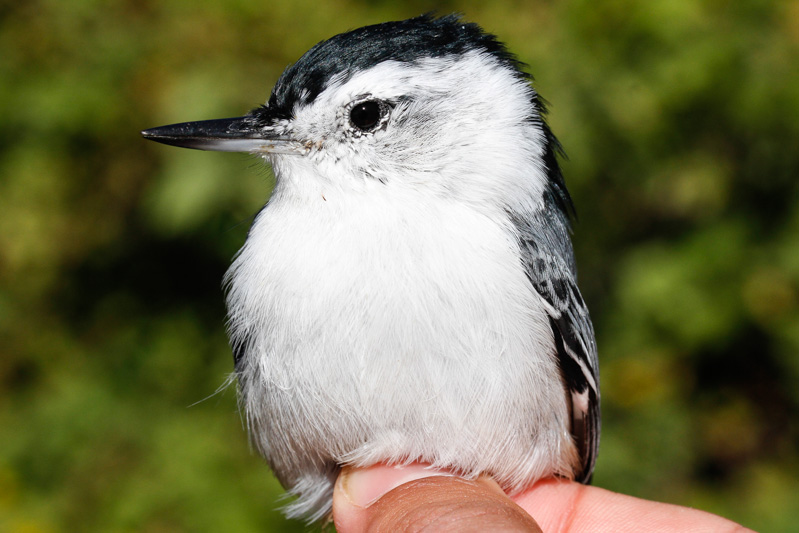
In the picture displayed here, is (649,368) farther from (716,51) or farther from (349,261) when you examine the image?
(349,261)

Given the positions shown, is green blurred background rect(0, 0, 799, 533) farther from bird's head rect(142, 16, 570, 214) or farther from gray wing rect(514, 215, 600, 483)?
gray wing rect(514, 215, 600, 483)

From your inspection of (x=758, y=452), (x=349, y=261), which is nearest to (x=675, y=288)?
(x=758, y=452)

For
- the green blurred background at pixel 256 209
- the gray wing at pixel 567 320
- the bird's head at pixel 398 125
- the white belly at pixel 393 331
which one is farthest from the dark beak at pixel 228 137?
the green blurred background at pixel 256 209

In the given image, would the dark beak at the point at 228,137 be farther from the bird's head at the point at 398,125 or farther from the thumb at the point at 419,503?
the thumb at the point at 419,503

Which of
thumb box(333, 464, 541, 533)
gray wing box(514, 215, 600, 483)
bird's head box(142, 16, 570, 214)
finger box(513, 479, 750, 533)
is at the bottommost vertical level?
finger box(513, 479, 750, 533)

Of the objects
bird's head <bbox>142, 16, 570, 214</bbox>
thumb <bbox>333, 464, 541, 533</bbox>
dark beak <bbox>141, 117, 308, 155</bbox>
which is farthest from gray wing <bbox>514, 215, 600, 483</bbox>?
dark beak <bbox>141, 117, 308, 155</bbox>

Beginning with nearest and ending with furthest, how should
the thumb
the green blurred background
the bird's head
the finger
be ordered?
the thumb < the bird's head < the finger < the green blurred background

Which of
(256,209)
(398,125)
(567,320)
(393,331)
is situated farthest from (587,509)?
(256,209)
